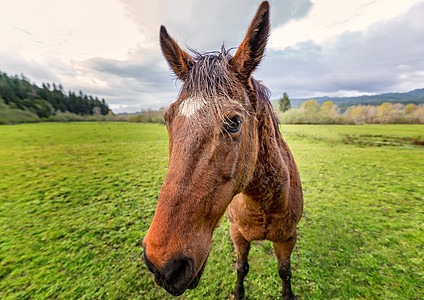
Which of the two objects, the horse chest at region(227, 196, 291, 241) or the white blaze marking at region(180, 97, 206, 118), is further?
the horse chest at region(227, 196, 291, 241)

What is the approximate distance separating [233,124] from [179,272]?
1085 mm

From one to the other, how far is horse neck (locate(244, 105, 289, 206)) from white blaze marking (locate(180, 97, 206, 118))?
624mm

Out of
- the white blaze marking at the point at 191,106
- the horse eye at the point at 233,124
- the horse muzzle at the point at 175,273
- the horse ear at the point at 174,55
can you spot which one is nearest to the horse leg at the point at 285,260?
the horse muzzle at the point at 175,273

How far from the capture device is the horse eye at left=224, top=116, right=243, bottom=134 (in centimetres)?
116

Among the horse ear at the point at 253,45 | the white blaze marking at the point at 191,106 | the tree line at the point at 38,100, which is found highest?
the tree line at the point at 38,100

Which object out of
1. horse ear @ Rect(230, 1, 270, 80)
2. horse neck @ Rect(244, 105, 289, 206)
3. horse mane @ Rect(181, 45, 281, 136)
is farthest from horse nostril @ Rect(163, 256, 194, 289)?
horse ear @ Rect(230, 1, 270, 80)

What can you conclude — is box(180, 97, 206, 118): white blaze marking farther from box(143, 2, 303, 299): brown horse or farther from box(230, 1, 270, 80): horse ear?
box(230, 1, 270, 80): horse ear

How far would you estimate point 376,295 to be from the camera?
8.52 feet

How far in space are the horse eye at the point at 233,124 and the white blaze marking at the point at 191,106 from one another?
0.76 ft

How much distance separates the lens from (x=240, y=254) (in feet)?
8.34

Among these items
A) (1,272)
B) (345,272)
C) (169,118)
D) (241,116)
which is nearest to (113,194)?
(1,272)

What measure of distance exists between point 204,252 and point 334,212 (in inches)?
232

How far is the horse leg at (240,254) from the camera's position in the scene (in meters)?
2.38

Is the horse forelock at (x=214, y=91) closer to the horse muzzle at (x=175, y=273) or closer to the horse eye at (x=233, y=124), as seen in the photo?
the horse eye at (x=233, y=124)
